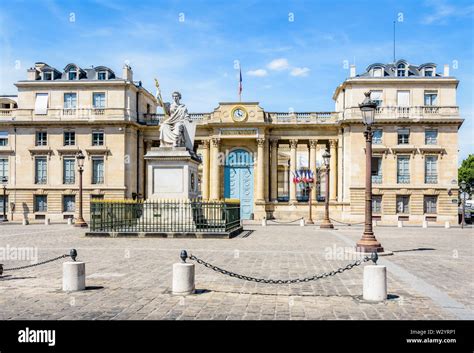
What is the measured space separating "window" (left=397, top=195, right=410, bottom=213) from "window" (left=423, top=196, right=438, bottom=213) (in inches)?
56.7

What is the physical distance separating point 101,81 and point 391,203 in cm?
2903

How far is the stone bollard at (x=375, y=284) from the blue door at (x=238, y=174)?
130ft

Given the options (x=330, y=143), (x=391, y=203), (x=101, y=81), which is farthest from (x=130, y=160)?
(x=391, y=203)

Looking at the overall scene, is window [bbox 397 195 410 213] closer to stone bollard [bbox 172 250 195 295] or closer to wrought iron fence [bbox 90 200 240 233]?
wrought iron fence [bbox 90 200 240 233]

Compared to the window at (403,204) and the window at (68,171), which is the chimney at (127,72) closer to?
the window at (68,171)

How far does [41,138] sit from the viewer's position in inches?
1825

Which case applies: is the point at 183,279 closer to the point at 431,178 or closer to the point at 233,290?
the point at 233,290

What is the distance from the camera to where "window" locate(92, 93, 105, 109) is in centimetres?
4647

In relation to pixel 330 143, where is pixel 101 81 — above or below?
above

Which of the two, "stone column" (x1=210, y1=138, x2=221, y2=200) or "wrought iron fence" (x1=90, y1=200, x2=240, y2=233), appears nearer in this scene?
"wrought iron fence" (x1=90, y1=200, x2=240, y2=233)

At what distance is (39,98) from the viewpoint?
4638cm

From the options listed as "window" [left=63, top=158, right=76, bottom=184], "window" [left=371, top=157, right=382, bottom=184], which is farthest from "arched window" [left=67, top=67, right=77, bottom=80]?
"window" [left=371, top=157, right=382, bottom=184]
